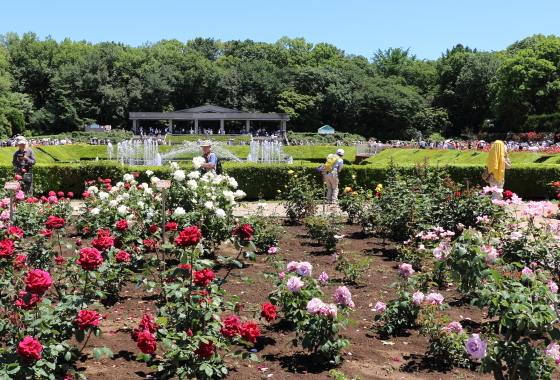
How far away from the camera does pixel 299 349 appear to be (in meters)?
4.39

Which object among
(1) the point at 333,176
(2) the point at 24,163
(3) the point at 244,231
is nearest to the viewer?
(3) the point at 244,231

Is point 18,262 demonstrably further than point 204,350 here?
Yes

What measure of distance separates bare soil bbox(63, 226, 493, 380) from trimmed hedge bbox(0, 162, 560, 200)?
7.10m

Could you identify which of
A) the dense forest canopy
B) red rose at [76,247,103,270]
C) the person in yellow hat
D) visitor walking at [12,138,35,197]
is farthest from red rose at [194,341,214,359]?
the dense forest canopy

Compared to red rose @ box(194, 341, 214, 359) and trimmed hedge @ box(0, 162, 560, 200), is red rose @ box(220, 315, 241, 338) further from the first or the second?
trimmed hedge @ box(0, 162, 560, 200)

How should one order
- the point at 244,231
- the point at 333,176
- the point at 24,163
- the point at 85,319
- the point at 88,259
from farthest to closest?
the point at 333,176
the point at 24,163
the point at 244,231
the point at 88,259
the point at 85,319

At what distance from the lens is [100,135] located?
51938mm

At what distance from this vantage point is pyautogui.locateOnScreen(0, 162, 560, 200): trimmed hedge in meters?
13.2

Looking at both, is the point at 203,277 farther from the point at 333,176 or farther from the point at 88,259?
the point at 333,176

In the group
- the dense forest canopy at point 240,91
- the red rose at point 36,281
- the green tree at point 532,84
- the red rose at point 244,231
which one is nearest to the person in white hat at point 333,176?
the red rose at point 244,231

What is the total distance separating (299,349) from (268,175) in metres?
9.32

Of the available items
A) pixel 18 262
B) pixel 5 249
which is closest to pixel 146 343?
pixel 5 249

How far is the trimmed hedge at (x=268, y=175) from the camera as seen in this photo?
13.2 metres

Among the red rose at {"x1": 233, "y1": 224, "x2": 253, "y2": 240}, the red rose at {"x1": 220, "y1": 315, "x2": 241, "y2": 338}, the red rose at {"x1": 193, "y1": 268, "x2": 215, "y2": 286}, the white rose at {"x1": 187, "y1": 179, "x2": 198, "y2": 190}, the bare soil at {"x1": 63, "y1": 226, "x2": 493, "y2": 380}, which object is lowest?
the bare soil at {"x1": 63, "y1": 226, "x2": 493, "y2": 380}
